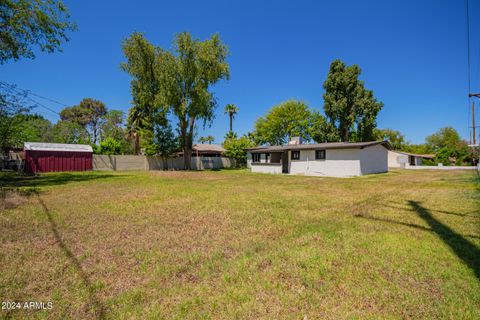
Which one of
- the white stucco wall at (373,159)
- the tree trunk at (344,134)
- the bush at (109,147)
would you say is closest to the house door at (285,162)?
the white stucco wall at (373,159)

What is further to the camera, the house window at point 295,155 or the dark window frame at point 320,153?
the house window at point 295,155

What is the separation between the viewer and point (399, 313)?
2.46 meters

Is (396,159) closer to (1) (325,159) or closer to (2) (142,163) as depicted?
(1) (325,159)

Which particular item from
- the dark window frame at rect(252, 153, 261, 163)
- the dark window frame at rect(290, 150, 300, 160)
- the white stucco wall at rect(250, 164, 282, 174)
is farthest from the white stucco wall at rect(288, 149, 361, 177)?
the dark window frame at rect(252, 153, 261, 163)

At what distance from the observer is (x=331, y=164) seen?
20.7 metres

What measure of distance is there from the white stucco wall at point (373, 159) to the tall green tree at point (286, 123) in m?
20.5

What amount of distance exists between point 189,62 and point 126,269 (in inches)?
1015

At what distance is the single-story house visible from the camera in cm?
2227

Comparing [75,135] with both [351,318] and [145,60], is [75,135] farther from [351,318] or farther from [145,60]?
[351,318]

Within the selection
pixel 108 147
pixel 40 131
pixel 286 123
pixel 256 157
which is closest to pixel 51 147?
pixel 108 147

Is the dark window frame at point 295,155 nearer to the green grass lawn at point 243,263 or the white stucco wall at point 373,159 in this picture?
the white stucco wall at point 373,159

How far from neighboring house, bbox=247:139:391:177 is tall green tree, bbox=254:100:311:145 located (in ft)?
66.9

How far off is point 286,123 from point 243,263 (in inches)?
1727

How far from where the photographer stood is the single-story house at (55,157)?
22.3 metres
